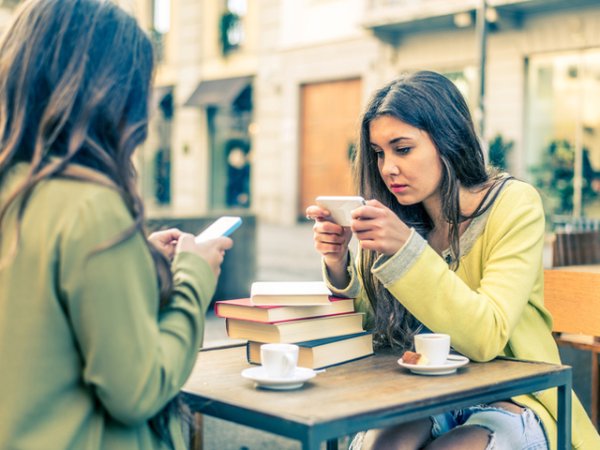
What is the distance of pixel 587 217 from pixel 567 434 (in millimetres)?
12750

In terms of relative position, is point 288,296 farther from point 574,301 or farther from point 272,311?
point 574,301

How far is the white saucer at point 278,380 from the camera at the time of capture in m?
1.79

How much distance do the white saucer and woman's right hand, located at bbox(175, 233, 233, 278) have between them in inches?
10.4

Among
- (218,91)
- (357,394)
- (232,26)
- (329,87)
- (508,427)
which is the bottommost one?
(508,427)

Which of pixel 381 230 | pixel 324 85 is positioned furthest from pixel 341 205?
→ pixel 324 85

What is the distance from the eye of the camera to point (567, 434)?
2139mm

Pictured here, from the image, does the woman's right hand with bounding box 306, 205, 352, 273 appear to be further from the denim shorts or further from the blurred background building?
the blurred background building

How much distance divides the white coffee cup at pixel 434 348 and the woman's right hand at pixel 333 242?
0.55 metres

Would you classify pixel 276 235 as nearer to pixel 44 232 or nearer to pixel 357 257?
pixel 357 257

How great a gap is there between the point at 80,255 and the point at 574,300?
82.4 inches

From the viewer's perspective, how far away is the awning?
21.0 metres

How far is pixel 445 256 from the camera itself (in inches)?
97.0

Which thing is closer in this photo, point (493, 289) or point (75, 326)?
point (75, 326)

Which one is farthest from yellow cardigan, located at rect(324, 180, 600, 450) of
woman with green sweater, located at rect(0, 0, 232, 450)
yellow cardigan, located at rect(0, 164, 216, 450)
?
yellow cardigan, located at rect(0, 164, 216, 450)
